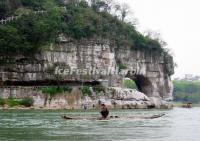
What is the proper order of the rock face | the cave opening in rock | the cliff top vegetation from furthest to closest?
the cave opening in rock, the rock face, the cliff top vegetation

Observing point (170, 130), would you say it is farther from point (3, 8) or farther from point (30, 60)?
point (3, 8)

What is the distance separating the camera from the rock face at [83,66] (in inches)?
3570

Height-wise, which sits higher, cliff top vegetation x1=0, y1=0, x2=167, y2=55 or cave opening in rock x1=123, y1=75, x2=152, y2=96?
cliff top vegetation x1=0, y1=0, x2=167, y2=55

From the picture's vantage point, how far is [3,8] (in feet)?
312

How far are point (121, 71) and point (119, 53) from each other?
3.47 metres

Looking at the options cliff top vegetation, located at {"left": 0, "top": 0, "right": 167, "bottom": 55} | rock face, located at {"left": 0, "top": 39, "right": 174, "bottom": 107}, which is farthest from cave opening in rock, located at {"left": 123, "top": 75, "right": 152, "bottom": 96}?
cliff top vegetation, located at {"left": 0, "top": 0, "right": 167, "bottom": 55}

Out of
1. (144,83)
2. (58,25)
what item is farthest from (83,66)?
(144,83)

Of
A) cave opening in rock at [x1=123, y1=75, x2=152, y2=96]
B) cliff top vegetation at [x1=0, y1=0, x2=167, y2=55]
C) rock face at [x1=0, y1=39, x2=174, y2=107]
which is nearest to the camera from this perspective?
cliff top vegetation at [x1=0, y1=0, x2=167, y2=55]

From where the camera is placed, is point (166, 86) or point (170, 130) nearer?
point (170, 130)

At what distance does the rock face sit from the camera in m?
90.7

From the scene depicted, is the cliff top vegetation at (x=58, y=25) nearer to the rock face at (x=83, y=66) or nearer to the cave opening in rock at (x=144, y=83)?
the rock face at (x=83, y=66)

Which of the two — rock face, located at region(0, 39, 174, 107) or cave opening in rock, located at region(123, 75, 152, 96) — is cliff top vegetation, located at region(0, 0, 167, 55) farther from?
cave opening in rock, located at region(123, 75, 152, 96)

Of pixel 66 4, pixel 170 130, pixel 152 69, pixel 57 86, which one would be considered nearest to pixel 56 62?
pixel 57 86

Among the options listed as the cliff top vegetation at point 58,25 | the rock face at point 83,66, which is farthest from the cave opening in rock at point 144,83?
the cliff top vegetation at point 58,25
